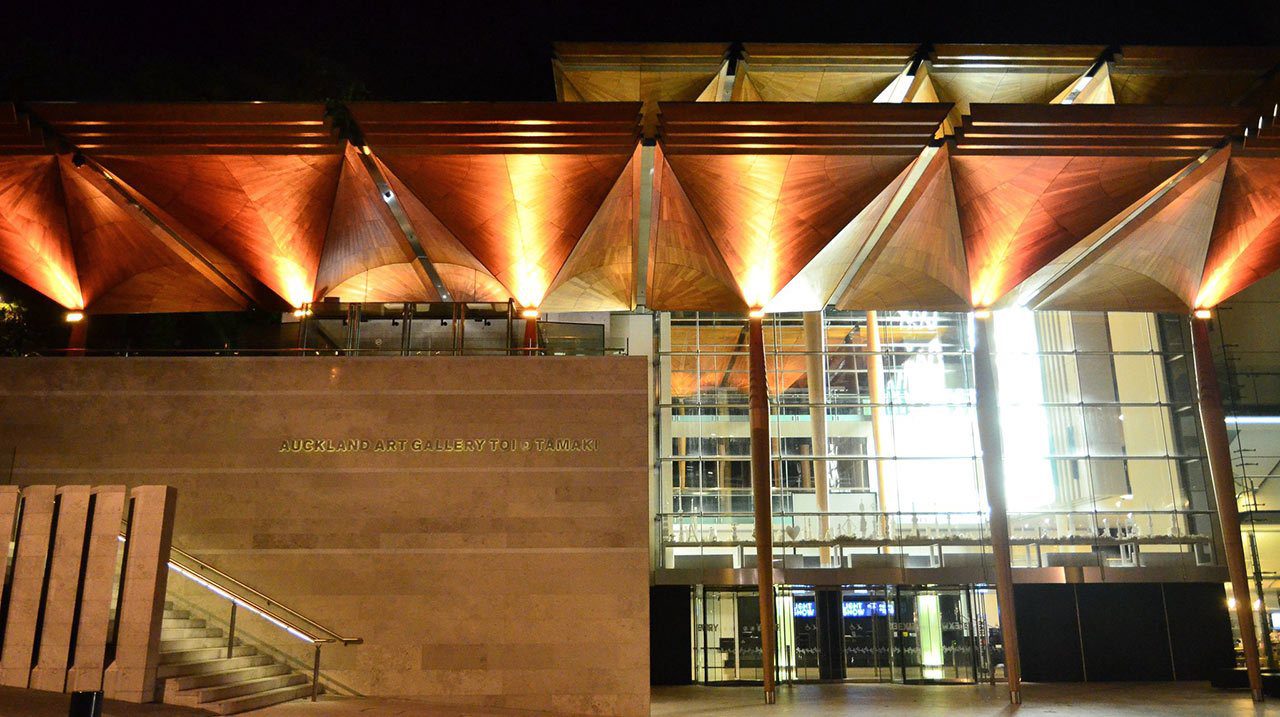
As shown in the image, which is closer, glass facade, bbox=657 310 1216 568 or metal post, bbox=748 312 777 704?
metal post, bbox=748 312 777 704

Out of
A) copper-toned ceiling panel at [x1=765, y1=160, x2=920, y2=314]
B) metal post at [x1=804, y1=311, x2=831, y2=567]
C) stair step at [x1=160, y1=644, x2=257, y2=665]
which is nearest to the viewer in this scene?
stair step at [x1=160, y1=644, x2=257, y2=665]

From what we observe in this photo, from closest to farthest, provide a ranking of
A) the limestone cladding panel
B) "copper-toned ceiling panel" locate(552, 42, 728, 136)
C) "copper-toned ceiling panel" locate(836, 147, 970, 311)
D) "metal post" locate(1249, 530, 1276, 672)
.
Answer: the limestone cladding panel → "copper-toned ceiling panel" locate(836, 147, 970, 311) → "copper-toned ceiling panel" locate(552, 42, 728, 136) → "metal post" locate(1249, 530, 1276, 672)

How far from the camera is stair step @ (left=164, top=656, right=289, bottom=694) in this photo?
1026cm

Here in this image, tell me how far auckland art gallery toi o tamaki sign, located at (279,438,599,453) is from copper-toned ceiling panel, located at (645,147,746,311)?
5166mm

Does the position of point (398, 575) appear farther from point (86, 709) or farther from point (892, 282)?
point (892, 282)

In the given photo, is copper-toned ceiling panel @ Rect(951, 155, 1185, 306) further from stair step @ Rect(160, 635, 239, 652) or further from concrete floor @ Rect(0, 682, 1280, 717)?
stair step @ Rect(160, 635, 239, 652)

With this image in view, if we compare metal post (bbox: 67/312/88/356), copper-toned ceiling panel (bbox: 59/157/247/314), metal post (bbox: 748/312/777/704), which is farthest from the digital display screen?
metal post (bbox: 67/312/88/356)

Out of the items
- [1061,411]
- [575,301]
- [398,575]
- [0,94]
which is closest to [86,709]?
[398,575]

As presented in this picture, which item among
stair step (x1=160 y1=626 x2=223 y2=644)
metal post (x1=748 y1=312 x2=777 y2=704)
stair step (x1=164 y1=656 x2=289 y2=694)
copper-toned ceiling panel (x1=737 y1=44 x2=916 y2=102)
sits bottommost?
stair step (x1=164 y1=656 x2=289 y2=694)

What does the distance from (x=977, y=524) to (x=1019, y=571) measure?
4.65 ft

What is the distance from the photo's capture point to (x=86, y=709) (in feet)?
16.4

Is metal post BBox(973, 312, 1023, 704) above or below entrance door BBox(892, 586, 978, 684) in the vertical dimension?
above

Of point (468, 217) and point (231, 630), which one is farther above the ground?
point (468, 217)

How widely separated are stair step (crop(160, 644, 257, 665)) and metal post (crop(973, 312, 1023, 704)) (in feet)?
41.5
